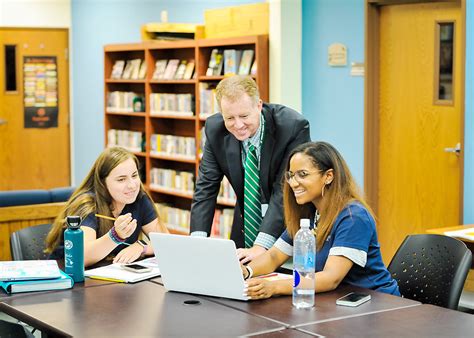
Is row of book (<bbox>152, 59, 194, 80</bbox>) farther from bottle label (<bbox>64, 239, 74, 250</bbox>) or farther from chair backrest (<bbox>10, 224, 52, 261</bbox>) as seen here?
bottle label (<bbox>64, 239, 74, 250</bbox>)

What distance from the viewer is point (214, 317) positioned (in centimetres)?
278

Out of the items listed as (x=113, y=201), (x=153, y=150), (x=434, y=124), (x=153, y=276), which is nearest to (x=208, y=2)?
(x=153, y=150)

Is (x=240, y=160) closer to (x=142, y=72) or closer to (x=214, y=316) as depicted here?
(x=214, y=316)

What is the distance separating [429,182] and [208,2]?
3.98 metres

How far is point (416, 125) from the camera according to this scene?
6387 millimetres

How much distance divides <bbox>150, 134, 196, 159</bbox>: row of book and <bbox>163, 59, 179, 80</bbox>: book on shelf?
0.61 m

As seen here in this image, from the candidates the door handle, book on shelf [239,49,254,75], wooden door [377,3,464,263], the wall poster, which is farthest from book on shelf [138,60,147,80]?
the door handle

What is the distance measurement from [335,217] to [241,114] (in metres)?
0.66

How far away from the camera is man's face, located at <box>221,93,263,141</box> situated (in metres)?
3.58

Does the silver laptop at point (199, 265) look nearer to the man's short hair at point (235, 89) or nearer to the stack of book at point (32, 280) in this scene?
the stack of book at point (32, 280)

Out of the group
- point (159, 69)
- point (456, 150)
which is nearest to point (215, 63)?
point (159, 69)

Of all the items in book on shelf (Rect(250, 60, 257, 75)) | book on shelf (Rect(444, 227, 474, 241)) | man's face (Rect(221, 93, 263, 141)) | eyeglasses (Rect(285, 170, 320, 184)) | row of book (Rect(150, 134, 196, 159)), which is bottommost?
book on shelf (Rect(444, 227, 474, 241))

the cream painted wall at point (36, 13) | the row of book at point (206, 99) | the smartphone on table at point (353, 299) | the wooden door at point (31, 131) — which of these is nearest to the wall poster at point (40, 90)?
the wooden door at point (31, 131)

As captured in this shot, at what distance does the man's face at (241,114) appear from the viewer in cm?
358
